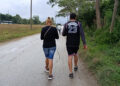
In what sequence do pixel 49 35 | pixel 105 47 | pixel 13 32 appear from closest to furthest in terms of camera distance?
pixel 49 35
pixel 105 47
pixel 13 32

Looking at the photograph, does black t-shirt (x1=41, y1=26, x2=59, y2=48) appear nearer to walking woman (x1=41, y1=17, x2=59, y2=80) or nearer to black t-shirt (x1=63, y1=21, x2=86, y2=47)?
walking woman (x1=41, y1=17, x2=59, y2=80)

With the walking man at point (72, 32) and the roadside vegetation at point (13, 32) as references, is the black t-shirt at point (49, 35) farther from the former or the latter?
the roadside vegetation at point (13, 32)

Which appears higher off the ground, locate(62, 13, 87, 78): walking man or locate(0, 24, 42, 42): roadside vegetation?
locate(62, 13, 87, 78): walking man

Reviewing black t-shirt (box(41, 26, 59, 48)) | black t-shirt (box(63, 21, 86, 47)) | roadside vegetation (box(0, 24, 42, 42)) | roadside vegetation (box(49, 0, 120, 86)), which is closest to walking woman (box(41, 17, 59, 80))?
black t-shirt (box(41, 26, 59, 48))

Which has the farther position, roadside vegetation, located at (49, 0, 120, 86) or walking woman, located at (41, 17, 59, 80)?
walking woman, located at (41, 17, 59, 80)

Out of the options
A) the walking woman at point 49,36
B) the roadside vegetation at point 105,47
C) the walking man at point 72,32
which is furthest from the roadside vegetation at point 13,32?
the walking man at point 72,32

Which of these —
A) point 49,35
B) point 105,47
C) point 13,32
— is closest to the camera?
point 49,35

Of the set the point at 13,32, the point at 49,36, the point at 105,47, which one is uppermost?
the point at 49,36

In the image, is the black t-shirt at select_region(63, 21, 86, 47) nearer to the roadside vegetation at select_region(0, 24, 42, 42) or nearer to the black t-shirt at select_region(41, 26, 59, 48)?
the black t-shirt at select_region(41, 26, 59, 48)

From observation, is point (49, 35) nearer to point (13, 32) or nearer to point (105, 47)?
point (105, 47)

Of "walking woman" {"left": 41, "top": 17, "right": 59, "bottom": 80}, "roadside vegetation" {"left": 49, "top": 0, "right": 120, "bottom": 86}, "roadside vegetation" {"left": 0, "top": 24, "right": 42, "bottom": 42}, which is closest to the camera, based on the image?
"roadside vegetation" {"left": 49, "top": 0, "right": 120, "bottom": 86}

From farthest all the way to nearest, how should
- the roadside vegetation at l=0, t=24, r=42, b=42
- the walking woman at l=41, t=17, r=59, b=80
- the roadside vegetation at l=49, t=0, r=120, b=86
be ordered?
the roadside vegetation at l=0, t=24, r=42, b=42, the walking woman at l=41, t=17, r=59, b=80, the roadside vegetation at l=49, t=0, r=120, b=86

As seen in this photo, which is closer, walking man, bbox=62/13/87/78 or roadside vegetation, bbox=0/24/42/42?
walking man, bbox=62/13/87/78

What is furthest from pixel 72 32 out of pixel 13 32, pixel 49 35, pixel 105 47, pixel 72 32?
pixel 13 32
